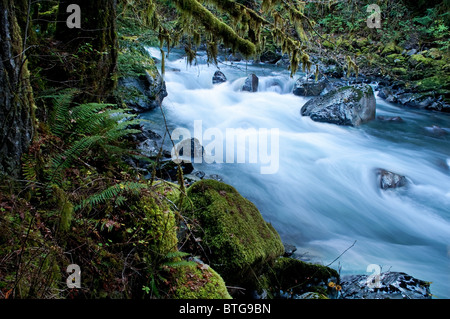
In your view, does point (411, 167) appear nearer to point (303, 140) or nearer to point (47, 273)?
point (303, 140)

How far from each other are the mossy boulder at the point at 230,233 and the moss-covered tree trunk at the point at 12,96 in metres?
1.57

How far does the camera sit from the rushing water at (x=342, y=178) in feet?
18.6

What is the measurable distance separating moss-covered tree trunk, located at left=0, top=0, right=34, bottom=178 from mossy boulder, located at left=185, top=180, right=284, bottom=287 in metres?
1.57

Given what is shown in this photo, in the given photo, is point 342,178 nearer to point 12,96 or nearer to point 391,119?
point 391,119

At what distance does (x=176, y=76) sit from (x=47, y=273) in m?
12.3

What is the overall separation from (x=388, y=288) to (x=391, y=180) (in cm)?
441

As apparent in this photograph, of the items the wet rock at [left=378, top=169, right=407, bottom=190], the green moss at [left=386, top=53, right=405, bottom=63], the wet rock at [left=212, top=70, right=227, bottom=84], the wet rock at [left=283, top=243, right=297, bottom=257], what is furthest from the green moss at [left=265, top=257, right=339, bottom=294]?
the green moss at [left=386, top=53, right=405, bottom=63]

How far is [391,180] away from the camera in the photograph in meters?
7.61

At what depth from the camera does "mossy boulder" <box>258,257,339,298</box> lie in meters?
3.66

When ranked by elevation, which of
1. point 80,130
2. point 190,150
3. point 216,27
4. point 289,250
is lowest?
point 289,250

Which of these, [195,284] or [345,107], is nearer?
[195,284]

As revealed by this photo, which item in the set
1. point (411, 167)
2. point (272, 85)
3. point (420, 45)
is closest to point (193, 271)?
point (411, 167)

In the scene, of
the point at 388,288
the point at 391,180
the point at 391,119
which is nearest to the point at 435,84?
the point at 391,119
